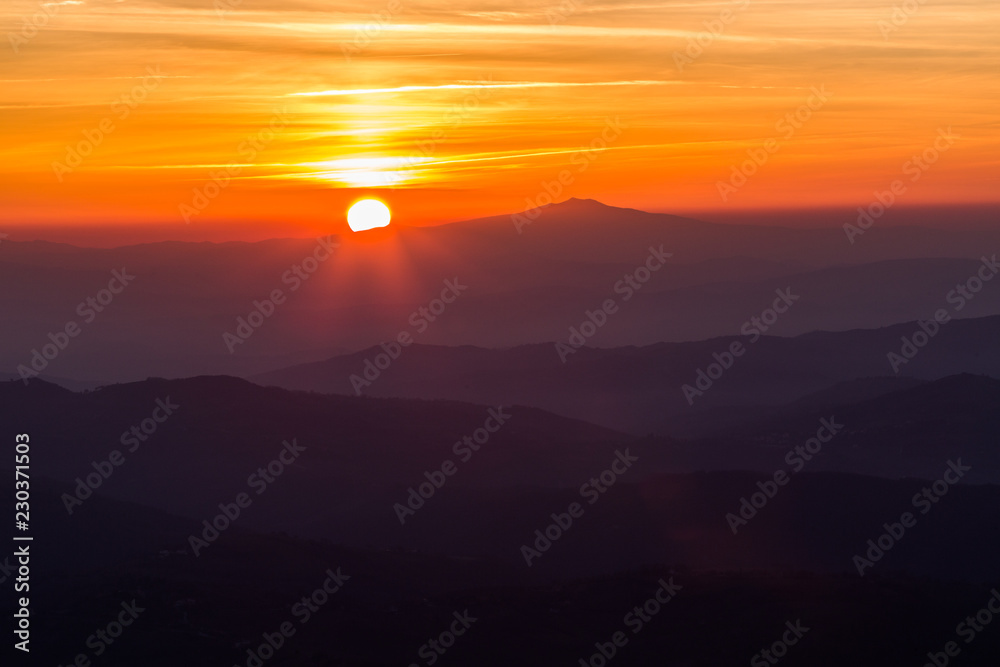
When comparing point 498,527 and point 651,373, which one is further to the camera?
point 651,373

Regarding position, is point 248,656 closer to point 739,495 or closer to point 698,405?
point 739,495

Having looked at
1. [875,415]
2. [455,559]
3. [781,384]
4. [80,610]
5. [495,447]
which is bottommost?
[781,384]

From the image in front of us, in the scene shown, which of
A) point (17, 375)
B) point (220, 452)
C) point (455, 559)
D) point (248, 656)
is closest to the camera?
point (248, 656)

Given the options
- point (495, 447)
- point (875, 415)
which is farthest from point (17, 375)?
point (875, 415)

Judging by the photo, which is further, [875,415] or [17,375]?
[17,375]

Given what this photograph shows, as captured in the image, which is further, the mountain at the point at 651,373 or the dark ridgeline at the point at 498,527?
the mountain at the point at 651,373

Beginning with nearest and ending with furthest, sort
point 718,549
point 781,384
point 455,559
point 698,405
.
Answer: point 455,559 < point 718,549 < point 698,405 < point 781,384

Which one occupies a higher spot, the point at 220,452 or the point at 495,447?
the point at 220,452

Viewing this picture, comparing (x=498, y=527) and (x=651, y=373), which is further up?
(x=498, y=527)

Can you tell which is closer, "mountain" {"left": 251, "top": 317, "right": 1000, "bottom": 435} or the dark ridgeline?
the dark ridgeline

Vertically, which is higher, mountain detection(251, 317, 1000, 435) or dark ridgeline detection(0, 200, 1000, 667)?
dark ridgeline detection(0, 200, 1000, 667)

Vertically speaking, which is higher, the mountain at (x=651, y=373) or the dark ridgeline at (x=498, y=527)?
the dark ridgeline at (x=498, y=527)
